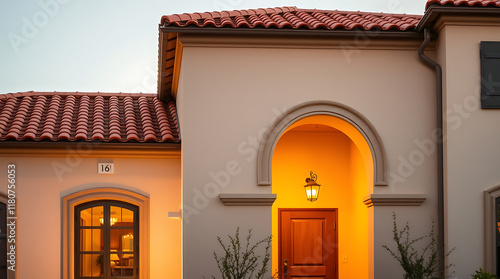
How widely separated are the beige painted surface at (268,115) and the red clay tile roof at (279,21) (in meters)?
0.39

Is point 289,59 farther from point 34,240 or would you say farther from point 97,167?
point 34,240

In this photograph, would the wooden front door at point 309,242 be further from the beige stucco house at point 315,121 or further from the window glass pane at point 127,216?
the window glass pane at point 127,216

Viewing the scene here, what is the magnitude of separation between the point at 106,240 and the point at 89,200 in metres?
0.86

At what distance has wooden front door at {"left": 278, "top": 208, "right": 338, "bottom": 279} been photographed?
1407 cm

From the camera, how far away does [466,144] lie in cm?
1048

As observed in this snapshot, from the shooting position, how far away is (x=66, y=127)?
12930 millimetres

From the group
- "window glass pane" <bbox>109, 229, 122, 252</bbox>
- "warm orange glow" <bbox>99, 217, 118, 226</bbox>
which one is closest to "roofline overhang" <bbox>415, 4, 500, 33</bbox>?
"warm orange glow" <bbox>99, 217, 118, 226</bbox>

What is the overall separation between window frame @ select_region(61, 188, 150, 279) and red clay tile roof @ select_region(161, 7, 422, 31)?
3671mm

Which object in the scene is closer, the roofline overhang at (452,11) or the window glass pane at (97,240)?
the roofline overhang at (452,11)

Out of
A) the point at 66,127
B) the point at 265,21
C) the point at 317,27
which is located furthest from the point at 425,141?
the point at 66,127

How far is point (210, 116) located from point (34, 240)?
4.45m
